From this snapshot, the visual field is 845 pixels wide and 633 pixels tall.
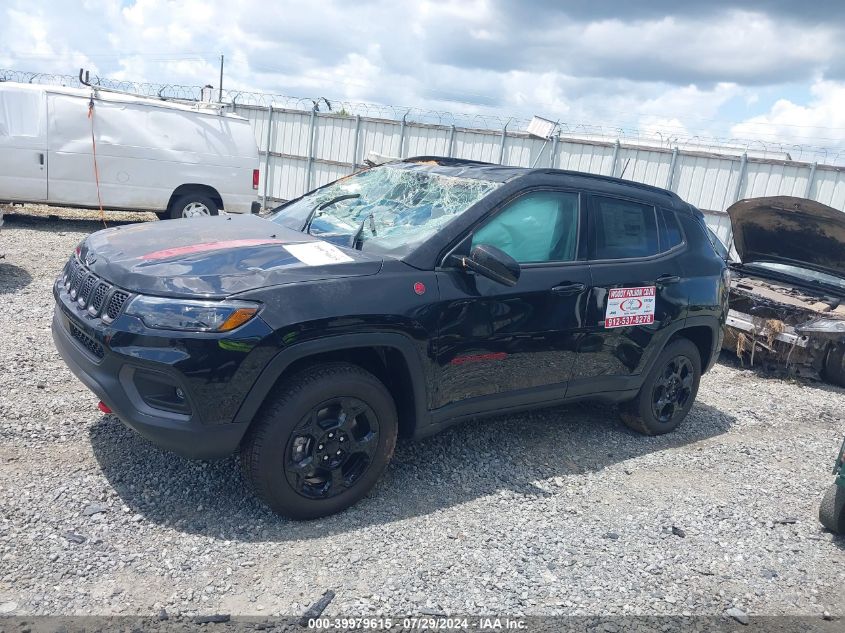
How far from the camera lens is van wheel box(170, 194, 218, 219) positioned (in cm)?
1172

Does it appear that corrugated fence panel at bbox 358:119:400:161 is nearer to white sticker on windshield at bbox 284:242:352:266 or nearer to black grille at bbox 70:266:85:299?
white sticker on windshield at bbox 284:242:352:266

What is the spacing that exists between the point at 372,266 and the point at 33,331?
12.0 ft

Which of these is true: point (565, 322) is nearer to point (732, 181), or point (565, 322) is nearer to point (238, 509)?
point (238, 509)

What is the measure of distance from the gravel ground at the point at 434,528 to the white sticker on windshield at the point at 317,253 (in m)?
1.28

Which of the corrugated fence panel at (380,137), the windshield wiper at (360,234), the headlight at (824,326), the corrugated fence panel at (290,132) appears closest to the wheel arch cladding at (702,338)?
the headlight at (824,326)

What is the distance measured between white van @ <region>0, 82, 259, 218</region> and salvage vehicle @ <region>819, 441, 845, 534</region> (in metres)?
9.11

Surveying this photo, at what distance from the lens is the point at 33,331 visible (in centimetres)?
582

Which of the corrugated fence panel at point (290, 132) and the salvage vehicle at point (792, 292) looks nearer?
the salvage vehicle at point (792, 292)

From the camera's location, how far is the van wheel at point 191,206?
11719mm

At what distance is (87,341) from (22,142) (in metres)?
8.79

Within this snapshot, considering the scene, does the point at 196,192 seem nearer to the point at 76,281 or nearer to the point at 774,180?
the point at 76,281

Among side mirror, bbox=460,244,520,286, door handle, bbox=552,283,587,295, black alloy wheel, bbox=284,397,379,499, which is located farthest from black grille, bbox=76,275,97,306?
door handle, bbox=552,283,587,295

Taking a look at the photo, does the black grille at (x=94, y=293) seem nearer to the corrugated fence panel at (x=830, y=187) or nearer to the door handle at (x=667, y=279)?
the door handle at (x=667, y=279)

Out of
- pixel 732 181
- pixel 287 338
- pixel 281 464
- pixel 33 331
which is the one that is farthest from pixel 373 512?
pixel 732 181
